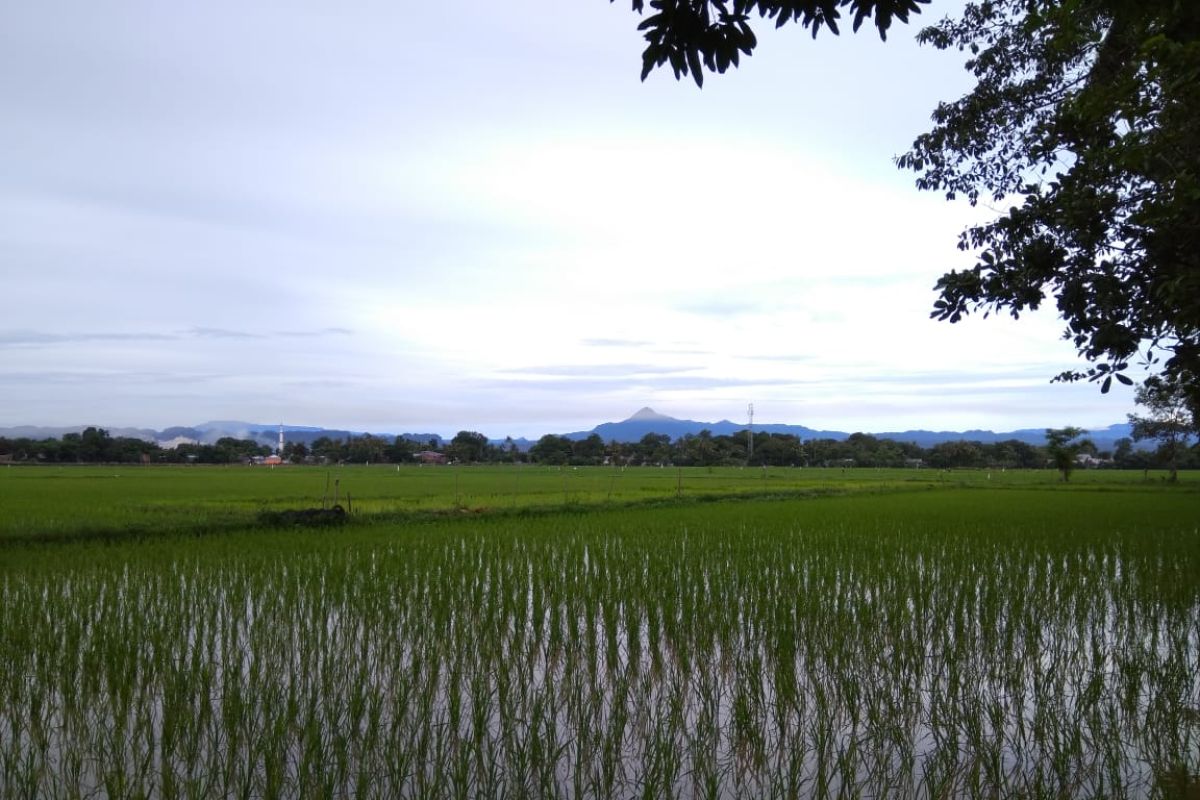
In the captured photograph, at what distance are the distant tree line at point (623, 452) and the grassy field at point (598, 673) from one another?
49825 millimetres

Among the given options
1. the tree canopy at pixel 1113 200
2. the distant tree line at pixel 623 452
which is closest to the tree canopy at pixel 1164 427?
the distant tree line at pixel 623 452

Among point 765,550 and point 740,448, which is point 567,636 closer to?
point 765,550

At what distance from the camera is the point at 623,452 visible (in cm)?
7250

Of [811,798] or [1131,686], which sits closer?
[811,798]

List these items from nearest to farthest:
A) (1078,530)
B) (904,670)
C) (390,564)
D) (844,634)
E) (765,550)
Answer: (904,670) < (844,634) < (390,564) < (765,550) < (1078,530)

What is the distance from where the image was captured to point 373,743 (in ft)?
10.3

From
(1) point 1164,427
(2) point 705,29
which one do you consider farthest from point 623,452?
(2) point 705,29

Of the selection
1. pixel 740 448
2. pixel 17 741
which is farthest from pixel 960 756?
pixel 740 448

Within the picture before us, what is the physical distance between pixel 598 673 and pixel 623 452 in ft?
224

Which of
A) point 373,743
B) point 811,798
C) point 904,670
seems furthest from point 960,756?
point 373,743

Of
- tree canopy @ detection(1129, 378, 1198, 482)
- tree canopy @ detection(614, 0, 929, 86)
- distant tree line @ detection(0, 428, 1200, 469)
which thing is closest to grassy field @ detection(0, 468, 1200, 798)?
tree canopy @ detection(614, 0, 929, 86)

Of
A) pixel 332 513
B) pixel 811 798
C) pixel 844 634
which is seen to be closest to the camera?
pixel 811 798

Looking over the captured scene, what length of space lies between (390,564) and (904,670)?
4996 millimetres

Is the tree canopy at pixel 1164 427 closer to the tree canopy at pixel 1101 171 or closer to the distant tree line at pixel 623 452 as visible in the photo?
the distant tree line at pixel 623 452
